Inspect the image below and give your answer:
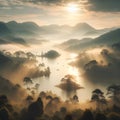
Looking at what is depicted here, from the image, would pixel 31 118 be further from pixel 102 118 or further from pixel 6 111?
pixel 102 118

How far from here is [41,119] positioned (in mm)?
190625

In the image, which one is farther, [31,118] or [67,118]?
[31,118]

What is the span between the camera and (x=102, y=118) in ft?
590

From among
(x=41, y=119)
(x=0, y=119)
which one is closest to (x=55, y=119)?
(x=41, y=119)

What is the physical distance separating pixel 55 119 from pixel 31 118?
16217 millimetres

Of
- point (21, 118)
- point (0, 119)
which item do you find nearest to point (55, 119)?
point (21, 118)

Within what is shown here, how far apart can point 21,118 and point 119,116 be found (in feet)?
211

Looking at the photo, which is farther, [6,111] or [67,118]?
[6,111]

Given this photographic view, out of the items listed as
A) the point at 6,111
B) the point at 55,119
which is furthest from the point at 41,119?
the point at 6,111

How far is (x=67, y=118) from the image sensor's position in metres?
178

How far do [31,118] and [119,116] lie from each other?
2275 inches

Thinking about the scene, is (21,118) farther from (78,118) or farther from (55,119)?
(78,118)

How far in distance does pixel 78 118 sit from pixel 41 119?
78.1 feet

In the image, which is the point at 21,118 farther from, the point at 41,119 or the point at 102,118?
the point at 102,118
